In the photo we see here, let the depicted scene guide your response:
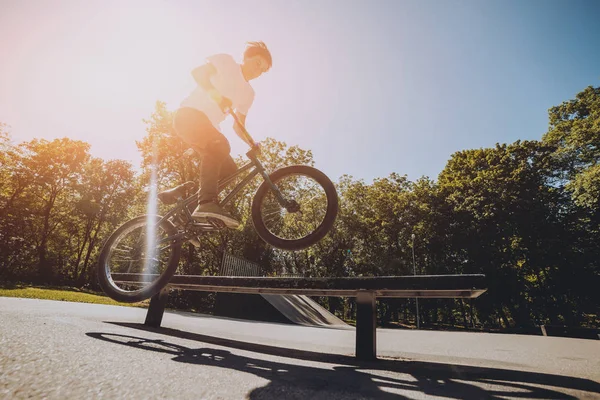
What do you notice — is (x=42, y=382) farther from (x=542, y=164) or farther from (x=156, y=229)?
(x=542, y=164)

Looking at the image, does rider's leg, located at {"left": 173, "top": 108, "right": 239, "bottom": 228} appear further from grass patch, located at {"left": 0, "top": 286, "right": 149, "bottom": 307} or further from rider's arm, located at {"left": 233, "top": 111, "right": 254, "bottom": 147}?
grass patch, located at {"left": 0, "top": 286, "right": 149, "bottom": 307}

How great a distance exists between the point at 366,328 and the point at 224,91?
10.8ft

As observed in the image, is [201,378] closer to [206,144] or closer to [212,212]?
[212,212]

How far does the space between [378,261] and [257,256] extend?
517 inches

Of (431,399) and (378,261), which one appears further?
(378,261)

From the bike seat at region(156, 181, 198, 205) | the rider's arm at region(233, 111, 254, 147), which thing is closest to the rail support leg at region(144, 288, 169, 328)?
the bike seat at region(156, 181, 198, 205)

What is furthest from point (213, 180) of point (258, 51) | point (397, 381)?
point (397, 381)

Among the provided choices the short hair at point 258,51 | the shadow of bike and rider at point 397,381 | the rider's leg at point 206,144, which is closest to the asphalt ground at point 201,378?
the shadow of bike and rider at point 397,381

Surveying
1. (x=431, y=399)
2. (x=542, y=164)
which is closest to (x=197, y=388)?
(x=431, y=399)

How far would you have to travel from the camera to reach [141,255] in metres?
4.14

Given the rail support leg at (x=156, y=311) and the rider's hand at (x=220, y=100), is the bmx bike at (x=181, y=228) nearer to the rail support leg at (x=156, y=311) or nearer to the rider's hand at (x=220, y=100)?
the rider's hand at (x=220, y=100)

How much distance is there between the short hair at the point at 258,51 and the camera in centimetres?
379

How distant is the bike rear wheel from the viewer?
381 centimetres

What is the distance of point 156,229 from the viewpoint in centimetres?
398
